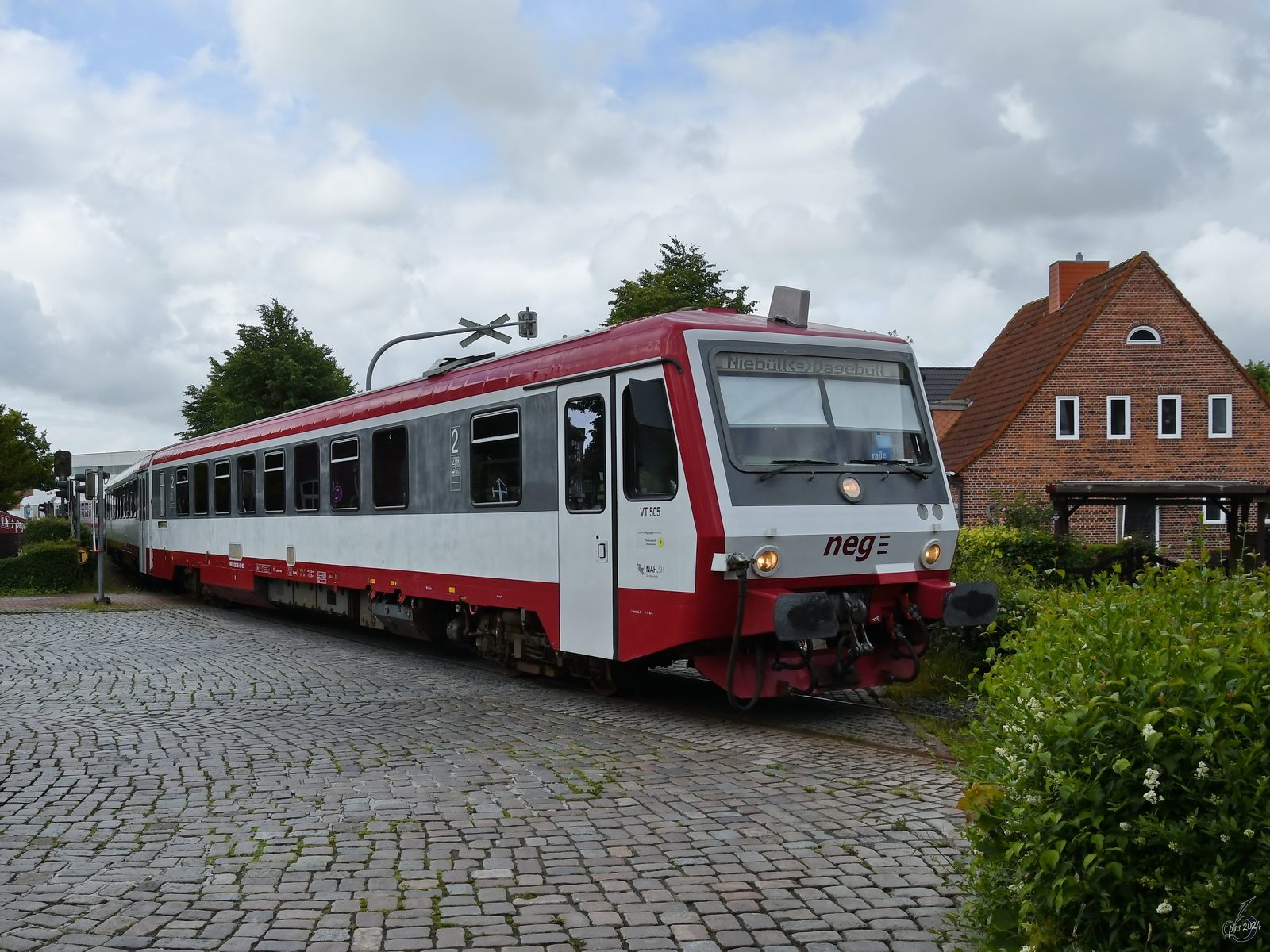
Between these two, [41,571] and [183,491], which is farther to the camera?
[41,571]

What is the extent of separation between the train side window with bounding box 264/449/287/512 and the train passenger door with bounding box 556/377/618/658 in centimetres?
795

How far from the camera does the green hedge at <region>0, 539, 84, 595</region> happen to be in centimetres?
2656

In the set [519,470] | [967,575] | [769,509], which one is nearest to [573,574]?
[519,470]

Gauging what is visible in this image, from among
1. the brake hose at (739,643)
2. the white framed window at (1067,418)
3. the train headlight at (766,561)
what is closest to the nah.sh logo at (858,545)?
the train headlight at (766,561)

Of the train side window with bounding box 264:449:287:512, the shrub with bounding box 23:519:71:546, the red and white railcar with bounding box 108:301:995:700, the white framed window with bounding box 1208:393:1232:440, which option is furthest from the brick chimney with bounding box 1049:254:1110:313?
the shrub with bounding box 23:519:71:546

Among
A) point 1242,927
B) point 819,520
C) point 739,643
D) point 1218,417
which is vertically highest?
point 1218,417

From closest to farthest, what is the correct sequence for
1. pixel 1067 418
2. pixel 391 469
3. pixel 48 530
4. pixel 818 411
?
pixel 818 411 → pixel 391 469 → pixel 1067 418 → pixel 48 530

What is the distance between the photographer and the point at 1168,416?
33281mm

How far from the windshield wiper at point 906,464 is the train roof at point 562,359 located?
1005 mm

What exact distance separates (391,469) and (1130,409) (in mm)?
25714

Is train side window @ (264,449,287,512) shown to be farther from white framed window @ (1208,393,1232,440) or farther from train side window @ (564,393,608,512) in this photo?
white framed window @ (1208,393,1232,440)

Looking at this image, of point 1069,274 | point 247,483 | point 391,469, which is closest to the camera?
point 391,469

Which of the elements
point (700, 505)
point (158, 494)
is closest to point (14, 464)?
point (158, 494)

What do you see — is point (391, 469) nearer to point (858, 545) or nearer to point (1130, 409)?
point (858, 545)
